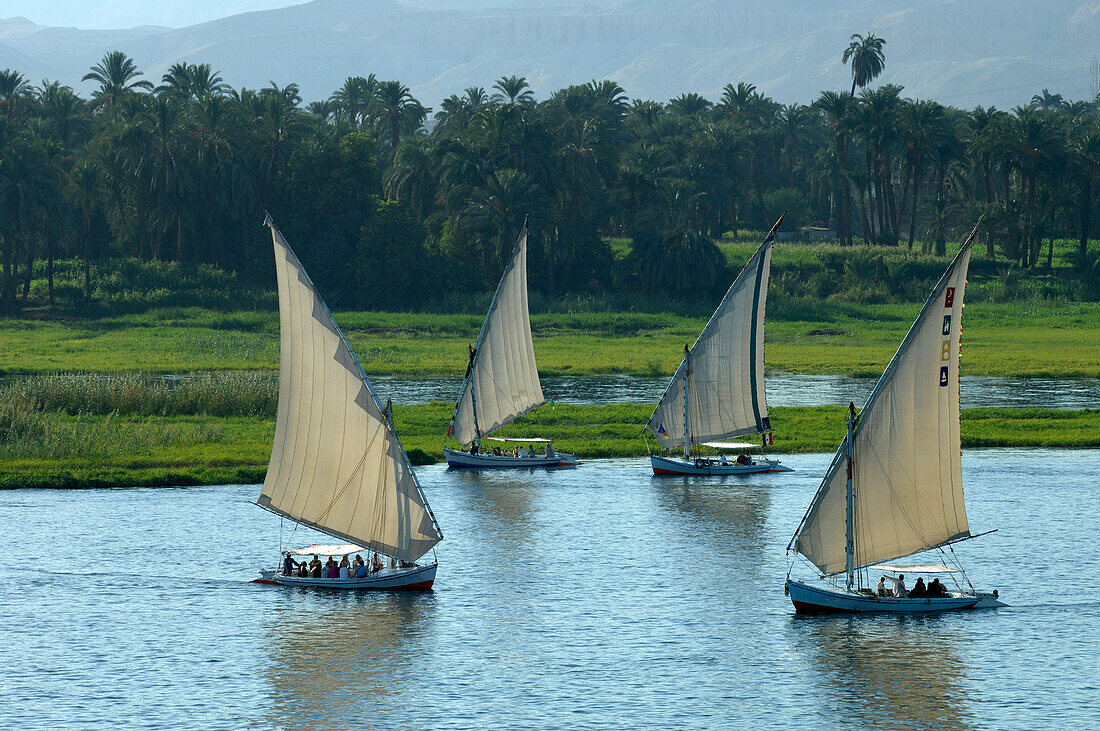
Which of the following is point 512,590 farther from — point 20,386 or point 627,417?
point 20,386

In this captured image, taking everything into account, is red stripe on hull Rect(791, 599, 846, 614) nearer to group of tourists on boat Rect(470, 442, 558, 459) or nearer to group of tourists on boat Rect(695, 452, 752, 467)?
group of tourists on boat Rect(695, 452, 752, 467)

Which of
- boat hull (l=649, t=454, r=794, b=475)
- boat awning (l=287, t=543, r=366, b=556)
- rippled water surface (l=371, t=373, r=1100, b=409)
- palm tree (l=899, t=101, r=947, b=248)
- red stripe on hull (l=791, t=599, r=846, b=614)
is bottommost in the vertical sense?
red stripe on hull (l=791, t=599, r=846, b=614)

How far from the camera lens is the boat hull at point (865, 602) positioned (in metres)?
45.2

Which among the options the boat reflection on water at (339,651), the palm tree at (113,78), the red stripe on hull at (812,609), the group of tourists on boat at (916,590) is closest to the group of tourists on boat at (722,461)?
the group of tourists on boat at (916,590)

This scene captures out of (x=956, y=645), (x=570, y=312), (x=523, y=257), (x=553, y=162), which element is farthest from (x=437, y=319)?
(x=956, y=645)

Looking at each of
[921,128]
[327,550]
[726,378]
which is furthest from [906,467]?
[921,128]

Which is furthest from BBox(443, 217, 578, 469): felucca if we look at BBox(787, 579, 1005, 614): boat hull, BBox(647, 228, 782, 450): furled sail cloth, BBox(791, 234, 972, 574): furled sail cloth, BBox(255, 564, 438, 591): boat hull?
BBox(791, 234, 972, 574): furled sail cloth

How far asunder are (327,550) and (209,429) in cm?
2990

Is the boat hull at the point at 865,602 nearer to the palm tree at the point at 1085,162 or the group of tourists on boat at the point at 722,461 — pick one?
the group of tourists on boat at the point at 722,461

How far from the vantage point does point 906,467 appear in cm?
4447

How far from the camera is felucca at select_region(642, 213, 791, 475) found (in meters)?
69.2

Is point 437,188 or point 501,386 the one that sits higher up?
point 437,188

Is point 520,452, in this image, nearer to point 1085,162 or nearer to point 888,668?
point 888,668

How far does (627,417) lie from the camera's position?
281 feet
